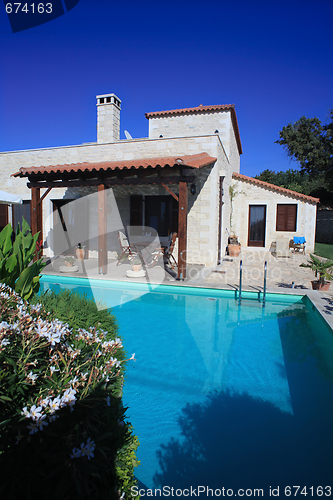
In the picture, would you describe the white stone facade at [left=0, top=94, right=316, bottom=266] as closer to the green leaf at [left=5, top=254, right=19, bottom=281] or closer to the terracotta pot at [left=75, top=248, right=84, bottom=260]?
the terracotta pot at [left=75, top=248, right=84, bottom=260]

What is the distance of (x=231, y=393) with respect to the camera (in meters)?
3.42

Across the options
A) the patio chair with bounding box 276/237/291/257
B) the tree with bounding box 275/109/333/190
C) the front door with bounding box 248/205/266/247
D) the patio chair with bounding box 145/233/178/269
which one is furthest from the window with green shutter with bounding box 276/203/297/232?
the tree with bounding box 275/109/333/190

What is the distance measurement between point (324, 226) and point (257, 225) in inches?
351

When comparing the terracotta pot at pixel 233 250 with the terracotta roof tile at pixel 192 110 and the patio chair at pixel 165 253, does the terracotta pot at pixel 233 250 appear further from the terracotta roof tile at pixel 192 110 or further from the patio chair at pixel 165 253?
the terracotta roof tile at pixel 192 110

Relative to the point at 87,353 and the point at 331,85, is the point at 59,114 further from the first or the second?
the point at 331,85

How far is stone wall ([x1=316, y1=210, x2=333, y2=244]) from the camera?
20.7 m

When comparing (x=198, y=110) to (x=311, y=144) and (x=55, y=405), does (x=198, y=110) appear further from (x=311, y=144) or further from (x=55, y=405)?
(x=55, y=405)

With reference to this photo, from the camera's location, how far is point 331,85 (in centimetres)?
1695

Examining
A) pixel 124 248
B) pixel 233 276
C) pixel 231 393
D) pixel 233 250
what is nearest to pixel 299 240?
pixel 233 250

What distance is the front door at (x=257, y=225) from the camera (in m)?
15.0

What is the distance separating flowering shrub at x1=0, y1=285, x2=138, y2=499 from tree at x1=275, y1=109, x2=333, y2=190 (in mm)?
22424

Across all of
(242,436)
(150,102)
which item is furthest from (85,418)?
(150,102)

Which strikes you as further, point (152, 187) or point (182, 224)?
point (152, 187)

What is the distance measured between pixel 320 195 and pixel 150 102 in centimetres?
1492
